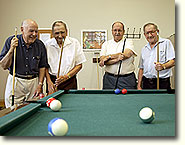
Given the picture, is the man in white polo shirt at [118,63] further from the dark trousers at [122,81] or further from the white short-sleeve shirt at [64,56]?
the white short-sleeve shirt at [64,56]

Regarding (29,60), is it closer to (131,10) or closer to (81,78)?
(81,78)

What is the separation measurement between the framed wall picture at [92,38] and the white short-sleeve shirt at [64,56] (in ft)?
6.80

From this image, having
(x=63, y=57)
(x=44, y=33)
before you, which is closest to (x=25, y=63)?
(x=63, y=57)

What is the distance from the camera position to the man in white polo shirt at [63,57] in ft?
8.98

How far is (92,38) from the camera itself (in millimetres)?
4949

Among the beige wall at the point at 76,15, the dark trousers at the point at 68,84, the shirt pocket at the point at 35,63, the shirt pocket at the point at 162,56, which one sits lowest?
the dark trousers at the point at 68,84

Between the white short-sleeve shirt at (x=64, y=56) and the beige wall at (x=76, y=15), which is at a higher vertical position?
the beige wall at (x=76, y=15)

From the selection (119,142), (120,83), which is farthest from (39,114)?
(120,83)

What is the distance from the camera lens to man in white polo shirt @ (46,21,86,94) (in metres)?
2.74

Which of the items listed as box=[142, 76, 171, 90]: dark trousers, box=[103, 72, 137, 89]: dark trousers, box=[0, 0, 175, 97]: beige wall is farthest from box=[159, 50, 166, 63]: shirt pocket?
box=[0, 0, 175, 97]: beige wall

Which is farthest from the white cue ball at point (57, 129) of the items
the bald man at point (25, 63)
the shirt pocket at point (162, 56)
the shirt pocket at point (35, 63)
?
the shirt pocket at point (162, 56)

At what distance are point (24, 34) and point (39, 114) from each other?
5.16ft

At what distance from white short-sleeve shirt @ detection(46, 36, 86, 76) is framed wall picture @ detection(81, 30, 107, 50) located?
2.07m

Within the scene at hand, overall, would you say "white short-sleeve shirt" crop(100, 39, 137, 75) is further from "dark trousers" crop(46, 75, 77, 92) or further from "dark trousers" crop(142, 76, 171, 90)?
"dark trousers" crop(46, 75, 77, 92)
